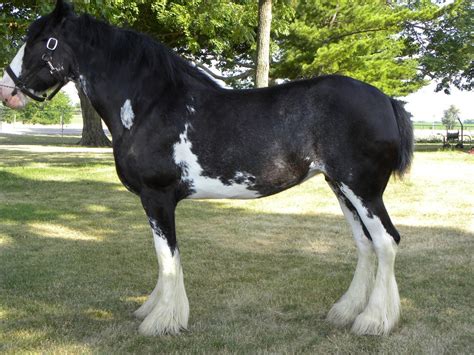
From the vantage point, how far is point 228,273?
533 centimetres

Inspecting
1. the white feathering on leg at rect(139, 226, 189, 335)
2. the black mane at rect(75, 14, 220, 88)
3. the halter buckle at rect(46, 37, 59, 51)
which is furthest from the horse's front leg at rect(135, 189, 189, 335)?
the halter buckle at rect(46, 37, 59, 51)

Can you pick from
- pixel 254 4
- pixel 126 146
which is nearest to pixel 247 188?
pixel 126 146

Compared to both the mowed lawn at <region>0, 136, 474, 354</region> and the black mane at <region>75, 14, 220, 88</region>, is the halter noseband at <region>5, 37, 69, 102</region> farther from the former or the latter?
the mowed lawn at <region>0, 136, 474, 354</region>

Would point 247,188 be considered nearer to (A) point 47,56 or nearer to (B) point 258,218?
(A) point 47,56

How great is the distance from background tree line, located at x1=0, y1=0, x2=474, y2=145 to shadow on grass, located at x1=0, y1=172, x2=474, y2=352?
17.0 feet

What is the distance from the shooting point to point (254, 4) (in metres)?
16.4

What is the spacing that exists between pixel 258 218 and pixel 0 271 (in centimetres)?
453

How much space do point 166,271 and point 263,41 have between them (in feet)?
28.5

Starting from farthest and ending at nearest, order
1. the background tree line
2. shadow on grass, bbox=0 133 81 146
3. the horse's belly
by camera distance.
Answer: shadow on grass, bbox=0 133 81 146, the background tree line, the horse's belly

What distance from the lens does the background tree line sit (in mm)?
15773

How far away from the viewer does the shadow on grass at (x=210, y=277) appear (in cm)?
370

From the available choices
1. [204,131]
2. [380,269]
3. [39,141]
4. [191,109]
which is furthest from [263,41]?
[39,141]

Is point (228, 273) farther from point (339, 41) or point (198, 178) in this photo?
point (339, 41)

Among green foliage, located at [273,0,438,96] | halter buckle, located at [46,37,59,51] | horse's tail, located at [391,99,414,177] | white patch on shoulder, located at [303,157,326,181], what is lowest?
white patch on shoulder, located at [303,157,326,181]
